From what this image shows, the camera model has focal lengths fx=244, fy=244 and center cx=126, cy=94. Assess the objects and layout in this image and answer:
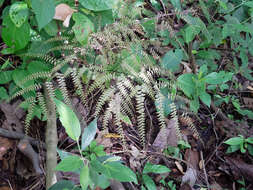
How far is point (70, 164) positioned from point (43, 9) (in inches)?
26.4

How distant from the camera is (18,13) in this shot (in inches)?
50.3

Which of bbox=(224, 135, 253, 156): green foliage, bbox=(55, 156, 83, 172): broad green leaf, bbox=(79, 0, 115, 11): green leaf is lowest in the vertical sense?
bbox=(224, 135, 253, 156): green foliage

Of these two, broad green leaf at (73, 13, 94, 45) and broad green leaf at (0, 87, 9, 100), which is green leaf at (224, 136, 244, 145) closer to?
broad green leaf at (73, 13, 94, 45)

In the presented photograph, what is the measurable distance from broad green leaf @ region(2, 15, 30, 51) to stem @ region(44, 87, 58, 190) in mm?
337

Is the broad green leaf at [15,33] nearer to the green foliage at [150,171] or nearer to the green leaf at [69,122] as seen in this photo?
the green leaf at [69,122]

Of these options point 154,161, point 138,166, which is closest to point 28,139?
point 138,166

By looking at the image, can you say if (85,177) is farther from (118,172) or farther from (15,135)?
(15,135)

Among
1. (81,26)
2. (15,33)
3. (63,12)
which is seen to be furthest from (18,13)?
(81,26)

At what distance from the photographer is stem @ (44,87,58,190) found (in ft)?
4.39

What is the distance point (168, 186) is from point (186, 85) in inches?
29.8

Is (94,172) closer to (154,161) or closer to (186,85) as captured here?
(186,85)

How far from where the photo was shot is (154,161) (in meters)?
1.78

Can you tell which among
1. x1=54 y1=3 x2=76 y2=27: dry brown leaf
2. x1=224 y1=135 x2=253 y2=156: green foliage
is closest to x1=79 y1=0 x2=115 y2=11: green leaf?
x1=54 y1=3 x2=76 y2=27: dry brown leaf

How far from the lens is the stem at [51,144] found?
52.7 inches
